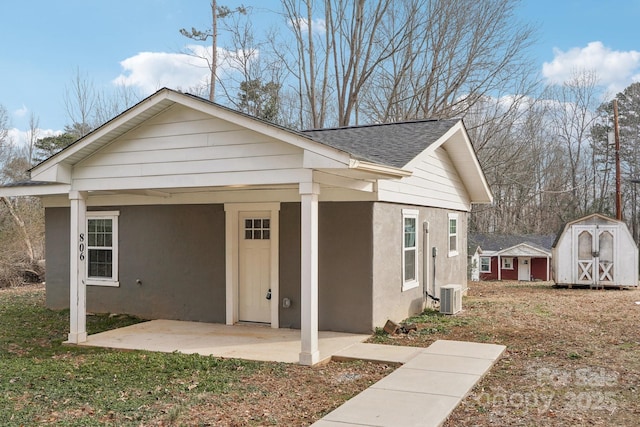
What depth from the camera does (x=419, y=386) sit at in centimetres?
561

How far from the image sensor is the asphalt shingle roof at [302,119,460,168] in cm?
877

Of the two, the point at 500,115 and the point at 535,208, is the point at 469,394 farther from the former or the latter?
the point at 535,208

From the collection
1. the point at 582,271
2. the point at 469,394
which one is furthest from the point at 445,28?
the point at 469,394

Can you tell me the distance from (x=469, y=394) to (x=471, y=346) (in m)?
2.12

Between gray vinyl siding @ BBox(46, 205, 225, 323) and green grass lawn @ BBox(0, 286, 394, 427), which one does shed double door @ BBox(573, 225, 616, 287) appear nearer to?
gray vinyl siding @ BBox(46, 205, 225, 323)

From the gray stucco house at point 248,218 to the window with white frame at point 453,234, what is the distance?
93 millimetres

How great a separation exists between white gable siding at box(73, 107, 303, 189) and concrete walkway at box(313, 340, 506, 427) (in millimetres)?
2691

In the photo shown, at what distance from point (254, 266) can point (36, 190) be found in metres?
3.84

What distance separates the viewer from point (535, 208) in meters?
36.6

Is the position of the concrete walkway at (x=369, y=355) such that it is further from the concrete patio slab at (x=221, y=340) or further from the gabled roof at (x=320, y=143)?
the gabled roof at (x=320, y=143)

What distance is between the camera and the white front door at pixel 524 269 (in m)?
34.3

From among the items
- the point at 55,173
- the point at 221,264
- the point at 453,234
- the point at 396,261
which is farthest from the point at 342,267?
the point at 453,234

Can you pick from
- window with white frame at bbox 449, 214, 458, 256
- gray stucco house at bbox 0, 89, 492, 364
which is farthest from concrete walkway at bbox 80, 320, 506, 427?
window with white frame at bbox 449, 214, 458, 256

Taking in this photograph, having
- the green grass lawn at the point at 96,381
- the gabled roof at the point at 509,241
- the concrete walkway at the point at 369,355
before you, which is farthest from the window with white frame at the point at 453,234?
the gabled roof at the point at 509,241
